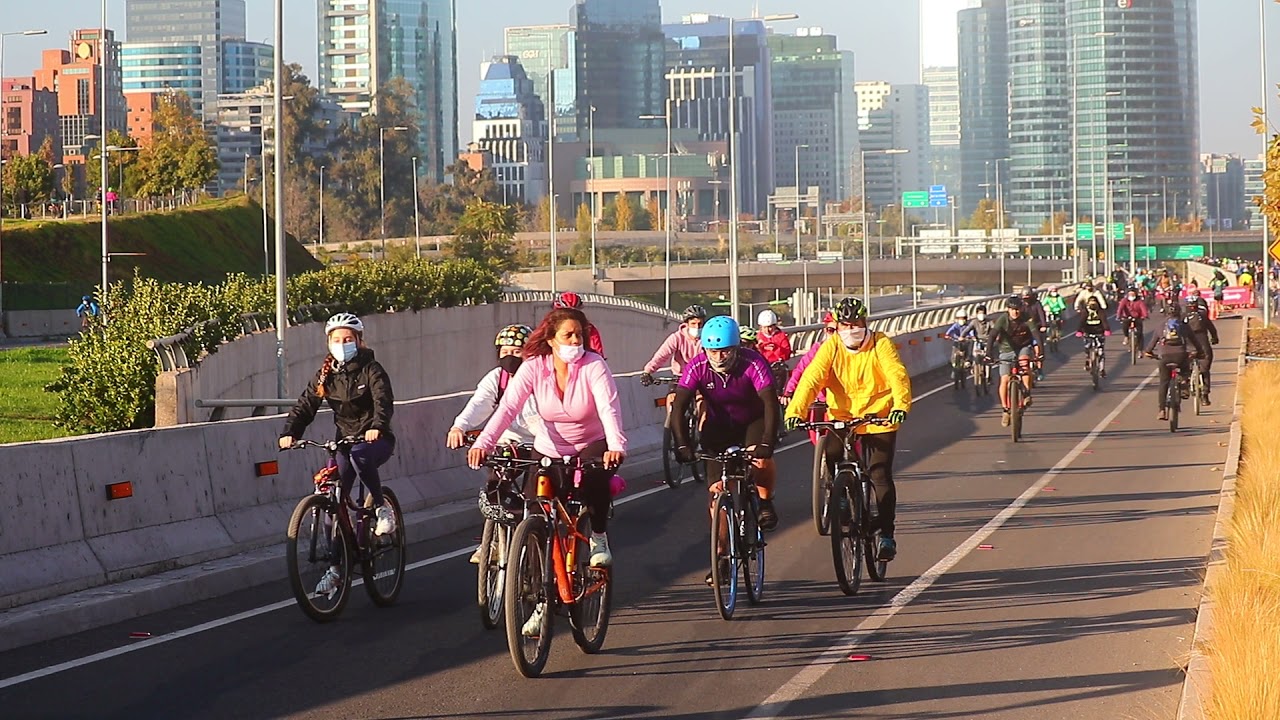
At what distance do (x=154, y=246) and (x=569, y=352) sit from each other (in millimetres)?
79287

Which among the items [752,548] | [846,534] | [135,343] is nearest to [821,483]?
[846,534]

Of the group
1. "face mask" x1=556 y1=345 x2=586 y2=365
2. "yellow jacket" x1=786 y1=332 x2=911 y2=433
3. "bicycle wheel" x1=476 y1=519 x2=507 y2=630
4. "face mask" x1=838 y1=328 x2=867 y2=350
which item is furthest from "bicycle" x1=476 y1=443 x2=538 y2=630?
"face mask" x1=838 y1=328 x2=867 y2=350

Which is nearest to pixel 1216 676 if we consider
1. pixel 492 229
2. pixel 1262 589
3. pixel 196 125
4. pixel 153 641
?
pixel 1262 589

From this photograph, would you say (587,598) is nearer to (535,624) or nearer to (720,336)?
(535,624)

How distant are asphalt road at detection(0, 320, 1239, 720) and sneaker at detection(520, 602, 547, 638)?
Answer: 9.6 inches

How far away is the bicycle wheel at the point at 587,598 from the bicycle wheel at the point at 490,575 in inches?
16.0

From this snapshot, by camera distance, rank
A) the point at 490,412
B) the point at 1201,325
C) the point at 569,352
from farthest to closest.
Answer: the point at 1201,325 < the point at 490,412 < the point at 569,352

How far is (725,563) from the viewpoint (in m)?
11.0

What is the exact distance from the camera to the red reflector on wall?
1173cm

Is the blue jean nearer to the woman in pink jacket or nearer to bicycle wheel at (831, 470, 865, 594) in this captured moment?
the woman in pink jacket

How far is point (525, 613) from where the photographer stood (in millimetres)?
9289

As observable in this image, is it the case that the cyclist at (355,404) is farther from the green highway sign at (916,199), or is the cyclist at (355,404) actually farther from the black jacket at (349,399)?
the green highway sign at (916,199)

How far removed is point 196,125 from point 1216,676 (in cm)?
13143

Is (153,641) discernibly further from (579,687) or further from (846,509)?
(846,509)
